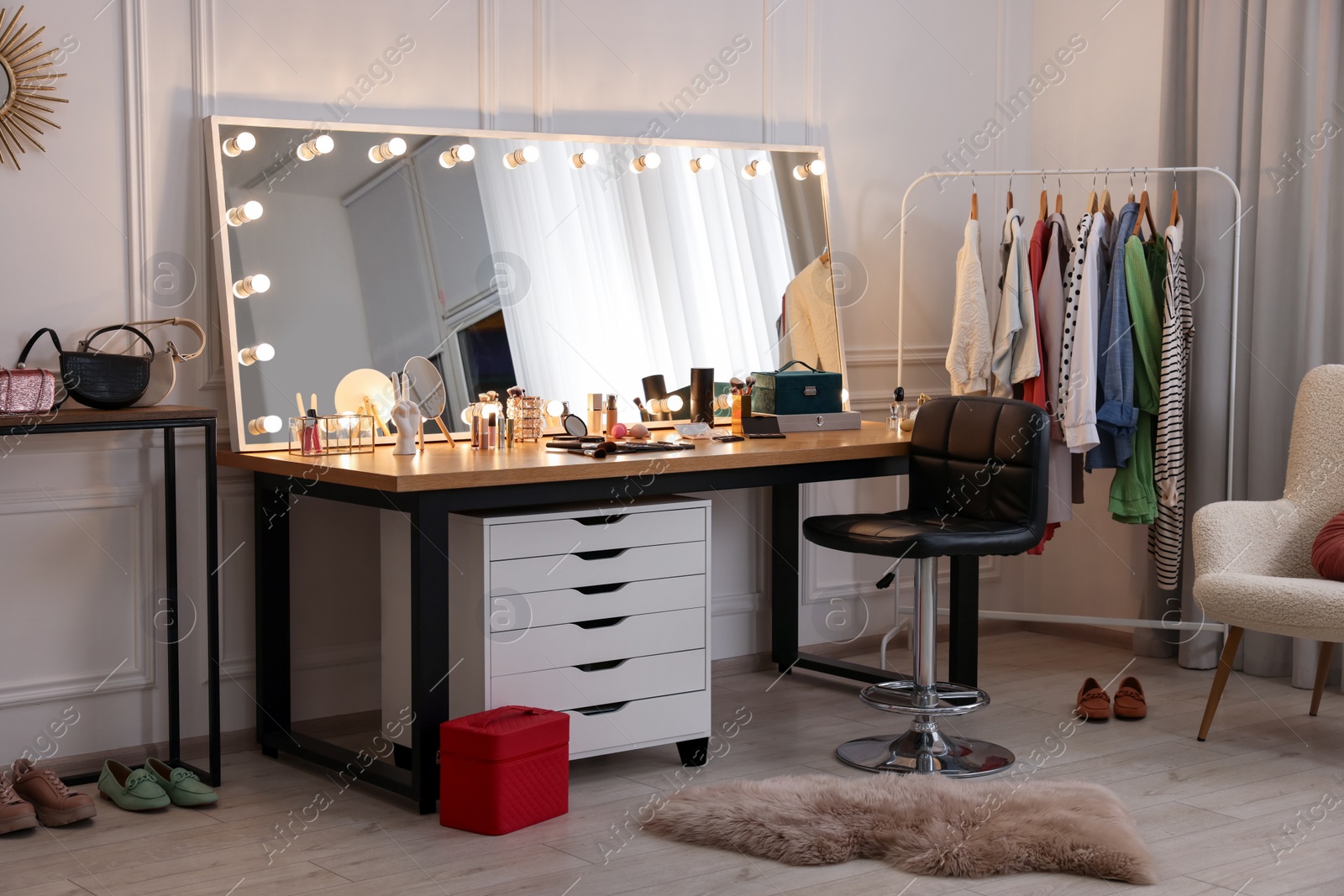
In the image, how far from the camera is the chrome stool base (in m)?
3.19

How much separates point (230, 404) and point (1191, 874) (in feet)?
7.83

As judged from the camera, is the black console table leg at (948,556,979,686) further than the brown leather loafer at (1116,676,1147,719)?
Yes

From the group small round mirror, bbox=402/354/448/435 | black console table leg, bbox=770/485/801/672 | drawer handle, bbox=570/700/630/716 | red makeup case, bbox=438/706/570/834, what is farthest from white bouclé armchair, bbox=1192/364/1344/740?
small round mirror, bbox=402/354/448/435

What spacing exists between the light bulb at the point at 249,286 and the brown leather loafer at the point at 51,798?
1.19m

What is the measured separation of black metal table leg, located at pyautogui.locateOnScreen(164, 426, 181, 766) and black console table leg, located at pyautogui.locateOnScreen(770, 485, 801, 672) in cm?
184

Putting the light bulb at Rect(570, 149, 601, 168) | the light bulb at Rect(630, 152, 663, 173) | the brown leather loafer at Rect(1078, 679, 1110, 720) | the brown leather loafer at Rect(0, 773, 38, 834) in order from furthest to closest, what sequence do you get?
the light bulb at Rect(630, 152, 663, 173) < the light bulb at Rect(570, 149, 601, 168) < the brown leather loafer at Rect(1078, 679, 1110, 720) < the brown leather loafer at Rect(0, 773, 38, 834)

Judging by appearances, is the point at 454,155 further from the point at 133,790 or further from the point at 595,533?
the point at 133,790

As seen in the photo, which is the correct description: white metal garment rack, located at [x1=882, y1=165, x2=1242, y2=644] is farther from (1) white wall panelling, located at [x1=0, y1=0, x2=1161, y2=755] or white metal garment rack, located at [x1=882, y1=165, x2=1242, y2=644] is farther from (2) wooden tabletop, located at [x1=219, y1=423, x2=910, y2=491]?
(2) wooden tabletop, located at [x1=219, y1=423, x2=910, y2=491]

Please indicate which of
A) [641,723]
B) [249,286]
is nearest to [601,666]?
[641,723]

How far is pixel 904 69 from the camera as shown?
4.54 m

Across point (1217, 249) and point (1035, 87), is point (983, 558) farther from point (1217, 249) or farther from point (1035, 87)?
point (1035, 87)

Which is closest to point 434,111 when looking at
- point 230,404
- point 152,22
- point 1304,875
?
point 152,22

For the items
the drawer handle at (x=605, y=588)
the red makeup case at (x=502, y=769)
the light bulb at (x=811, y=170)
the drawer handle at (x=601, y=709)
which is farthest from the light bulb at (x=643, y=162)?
the red makeup case at (x=502, y=769)

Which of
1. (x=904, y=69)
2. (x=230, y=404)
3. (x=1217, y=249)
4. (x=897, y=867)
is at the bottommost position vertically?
(x=897, y=867)
